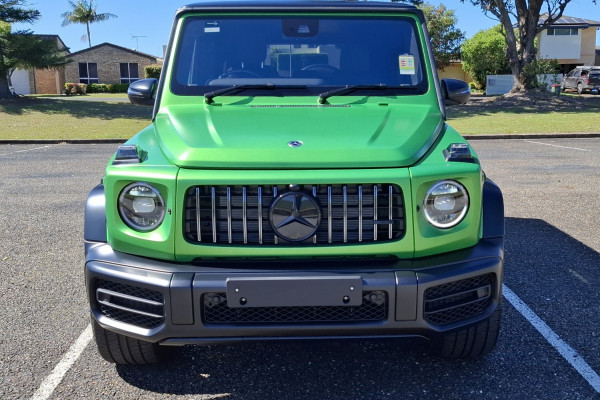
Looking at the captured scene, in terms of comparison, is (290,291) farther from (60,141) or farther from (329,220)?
(60,141)

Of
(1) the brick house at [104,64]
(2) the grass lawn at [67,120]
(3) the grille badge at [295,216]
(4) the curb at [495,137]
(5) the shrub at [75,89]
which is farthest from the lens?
(1) the brick house at [104,64]

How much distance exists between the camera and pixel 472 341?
10.5ft

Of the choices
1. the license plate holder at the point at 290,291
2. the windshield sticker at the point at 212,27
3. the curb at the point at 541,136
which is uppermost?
the windshield sticker at the point at 212,27

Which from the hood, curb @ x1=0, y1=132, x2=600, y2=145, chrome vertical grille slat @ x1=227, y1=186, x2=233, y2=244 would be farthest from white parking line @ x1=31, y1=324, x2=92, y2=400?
curb @ x1=0, y1=132, x2=600, y2=145

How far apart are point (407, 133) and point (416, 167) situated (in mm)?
338

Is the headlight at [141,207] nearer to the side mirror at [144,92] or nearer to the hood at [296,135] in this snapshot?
the hood at [296,135]

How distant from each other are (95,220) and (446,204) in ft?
5.65

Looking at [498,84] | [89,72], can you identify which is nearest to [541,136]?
[498,84]

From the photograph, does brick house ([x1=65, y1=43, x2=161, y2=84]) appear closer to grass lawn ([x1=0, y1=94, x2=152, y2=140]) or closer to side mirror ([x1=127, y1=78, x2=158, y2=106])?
grass lawn ([x1=0, y1=94, x2=152, y2=140])

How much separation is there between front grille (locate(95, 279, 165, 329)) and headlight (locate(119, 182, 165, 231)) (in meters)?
0.29

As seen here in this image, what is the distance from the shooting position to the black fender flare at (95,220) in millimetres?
3000

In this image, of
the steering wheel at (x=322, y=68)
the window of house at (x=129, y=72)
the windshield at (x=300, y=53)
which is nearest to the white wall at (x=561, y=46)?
the window of house at (x=129, y=72)

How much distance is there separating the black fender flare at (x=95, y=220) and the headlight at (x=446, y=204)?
1574 millimetres

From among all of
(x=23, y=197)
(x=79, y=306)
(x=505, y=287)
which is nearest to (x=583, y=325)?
(x=505, y=287)
